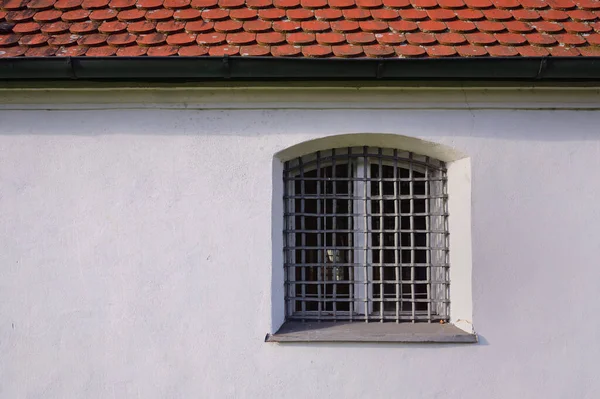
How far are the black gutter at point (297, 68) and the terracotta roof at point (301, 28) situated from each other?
0.23ft

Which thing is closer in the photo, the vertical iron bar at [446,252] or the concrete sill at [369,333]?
the concrete sill at [369,333]

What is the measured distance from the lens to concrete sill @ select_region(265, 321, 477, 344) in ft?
10.8

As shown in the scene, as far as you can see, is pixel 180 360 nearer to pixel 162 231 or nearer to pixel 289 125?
pixel 162 231

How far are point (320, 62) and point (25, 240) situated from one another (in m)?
2.16

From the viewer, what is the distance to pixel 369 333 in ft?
11.0

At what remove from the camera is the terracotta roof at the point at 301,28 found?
321 cm

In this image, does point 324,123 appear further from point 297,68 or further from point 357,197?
point 357,197

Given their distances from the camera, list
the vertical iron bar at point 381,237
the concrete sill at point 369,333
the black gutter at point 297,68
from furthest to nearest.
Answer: the vertical iron bar at point 381,237 → the concrete sill at point 369,333 → the black gutter at point 297,68

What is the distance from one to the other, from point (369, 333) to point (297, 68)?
170 cm

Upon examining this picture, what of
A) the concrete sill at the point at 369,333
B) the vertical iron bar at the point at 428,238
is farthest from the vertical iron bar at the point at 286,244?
the vertical iron bar at the point at 428,238

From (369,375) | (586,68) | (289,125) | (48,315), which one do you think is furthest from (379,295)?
(48,315)

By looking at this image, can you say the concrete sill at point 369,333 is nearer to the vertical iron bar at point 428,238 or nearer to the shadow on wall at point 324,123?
the vertical iron bar at point 428,238

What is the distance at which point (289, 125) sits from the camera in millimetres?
3387

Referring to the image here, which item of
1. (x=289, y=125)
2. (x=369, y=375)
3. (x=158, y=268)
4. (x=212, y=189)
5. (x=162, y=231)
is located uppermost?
(x=289, y=125)
